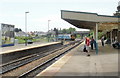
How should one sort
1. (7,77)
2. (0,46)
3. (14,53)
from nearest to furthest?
1. (7,77)
2. (14,53)
3. (0,46)

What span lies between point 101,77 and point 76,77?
3.38 feet

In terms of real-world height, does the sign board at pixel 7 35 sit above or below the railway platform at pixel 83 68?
above

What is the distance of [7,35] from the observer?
4100 cm

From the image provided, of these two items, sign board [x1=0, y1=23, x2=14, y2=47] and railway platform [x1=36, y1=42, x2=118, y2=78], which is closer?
railway platform [x1=36, y1=42, x2=118, y2=78]

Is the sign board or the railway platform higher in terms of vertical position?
the sign board

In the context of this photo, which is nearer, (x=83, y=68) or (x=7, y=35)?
(x=83, y=68)

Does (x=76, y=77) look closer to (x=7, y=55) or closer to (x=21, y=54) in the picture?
(x=7, y=55)

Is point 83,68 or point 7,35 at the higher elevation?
point 7,35

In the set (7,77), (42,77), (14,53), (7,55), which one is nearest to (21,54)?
(14,53)

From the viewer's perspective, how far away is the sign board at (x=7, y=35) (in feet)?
129

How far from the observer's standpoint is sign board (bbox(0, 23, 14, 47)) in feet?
129

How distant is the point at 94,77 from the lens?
1088 cm

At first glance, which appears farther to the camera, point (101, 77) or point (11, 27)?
point (11, 27)

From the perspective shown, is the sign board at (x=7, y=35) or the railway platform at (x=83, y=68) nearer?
the railway platform at (x=83, y=68)
